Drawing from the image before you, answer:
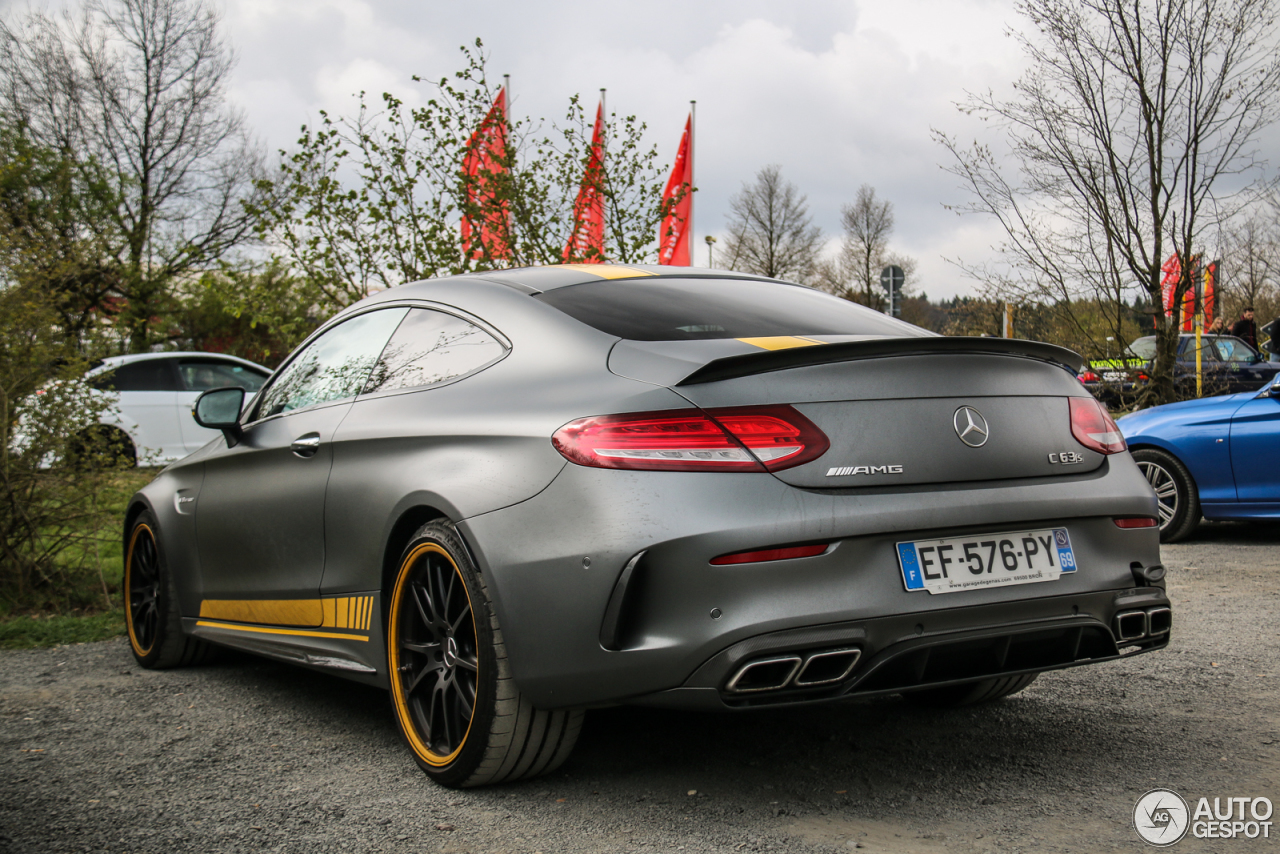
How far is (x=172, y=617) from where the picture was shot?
4738 mm

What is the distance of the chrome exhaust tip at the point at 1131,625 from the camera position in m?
2.83

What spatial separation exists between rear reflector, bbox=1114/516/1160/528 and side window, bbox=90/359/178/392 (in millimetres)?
12513

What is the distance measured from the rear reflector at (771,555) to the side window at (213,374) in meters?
11.8

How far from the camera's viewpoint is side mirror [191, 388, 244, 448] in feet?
14.6

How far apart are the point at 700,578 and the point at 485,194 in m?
7.04

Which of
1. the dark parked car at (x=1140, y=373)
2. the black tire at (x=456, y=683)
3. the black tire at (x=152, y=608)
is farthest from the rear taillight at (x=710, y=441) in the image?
the dark parked car at (x=1140, y=373)

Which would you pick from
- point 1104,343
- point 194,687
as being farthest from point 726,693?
point 1104,343

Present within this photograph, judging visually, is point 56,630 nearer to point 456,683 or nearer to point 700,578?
point 456,683

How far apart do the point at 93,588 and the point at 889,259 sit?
176ft

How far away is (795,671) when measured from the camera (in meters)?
2.47

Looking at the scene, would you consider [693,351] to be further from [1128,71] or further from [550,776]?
[1128,71]

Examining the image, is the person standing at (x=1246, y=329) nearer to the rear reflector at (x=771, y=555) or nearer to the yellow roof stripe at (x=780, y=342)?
the yellow roof stripe at (x=780, y=342)

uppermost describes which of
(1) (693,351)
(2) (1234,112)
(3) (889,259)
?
(3) (889,259)

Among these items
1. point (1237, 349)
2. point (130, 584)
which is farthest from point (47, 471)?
point (1237, 349)
